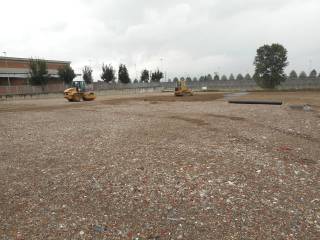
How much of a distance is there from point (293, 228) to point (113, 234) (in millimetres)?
2650

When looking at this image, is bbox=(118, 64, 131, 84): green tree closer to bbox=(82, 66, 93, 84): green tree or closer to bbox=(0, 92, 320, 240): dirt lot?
bbox=(82, 66, 93, 84): green tree

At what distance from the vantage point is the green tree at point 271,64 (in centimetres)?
5053

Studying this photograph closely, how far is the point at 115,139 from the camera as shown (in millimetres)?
9414

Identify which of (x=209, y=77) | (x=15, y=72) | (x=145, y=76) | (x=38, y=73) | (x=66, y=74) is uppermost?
(x=15, y=72)

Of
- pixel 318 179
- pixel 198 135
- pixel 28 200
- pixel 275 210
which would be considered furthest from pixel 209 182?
pixel 198 135

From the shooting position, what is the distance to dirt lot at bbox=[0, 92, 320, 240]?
13.2 feet

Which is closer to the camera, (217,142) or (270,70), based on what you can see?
(217,142)

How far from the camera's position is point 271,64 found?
1999 inches

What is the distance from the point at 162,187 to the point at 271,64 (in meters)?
51.5

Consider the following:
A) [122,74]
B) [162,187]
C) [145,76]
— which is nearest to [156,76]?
[145,76]

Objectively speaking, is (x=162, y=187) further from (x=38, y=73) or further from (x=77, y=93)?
(x=38, y=73)

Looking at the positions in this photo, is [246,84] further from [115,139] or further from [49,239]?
[49,239]

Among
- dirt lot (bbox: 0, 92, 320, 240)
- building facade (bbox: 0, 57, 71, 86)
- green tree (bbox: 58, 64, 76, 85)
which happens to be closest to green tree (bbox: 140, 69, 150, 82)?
green tree (bbox: 58, 64, 76, 85)

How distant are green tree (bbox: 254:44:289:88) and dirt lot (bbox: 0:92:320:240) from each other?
1762 inches
